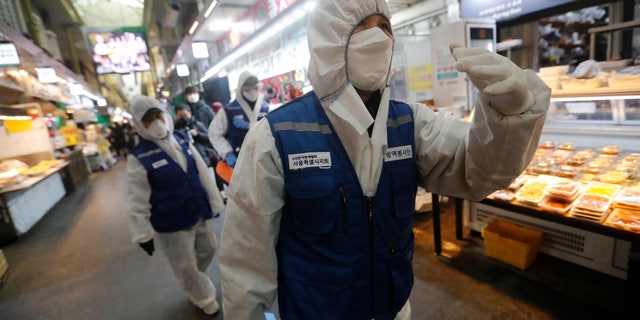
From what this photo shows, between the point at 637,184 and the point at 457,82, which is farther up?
the point at 457,82

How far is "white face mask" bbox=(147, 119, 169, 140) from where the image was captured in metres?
2.60

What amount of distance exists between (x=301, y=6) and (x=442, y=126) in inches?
124

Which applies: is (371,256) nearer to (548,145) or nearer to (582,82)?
(582,82)

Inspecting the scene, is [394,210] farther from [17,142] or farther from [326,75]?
[17,142]

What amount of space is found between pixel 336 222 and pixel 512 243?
281cm

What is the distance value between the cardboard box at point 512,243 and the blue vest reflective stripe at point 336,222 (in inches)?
95.2

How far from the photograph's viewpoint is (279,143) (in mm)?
1151

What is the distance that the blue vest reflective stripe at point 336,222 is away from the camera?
3.78 feet

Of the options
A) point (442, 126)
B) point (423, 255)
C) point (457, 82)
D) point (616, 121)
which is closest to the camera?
point (442, 126)

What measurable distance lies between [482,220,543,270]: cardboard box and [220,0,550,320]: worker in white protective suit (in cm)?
234

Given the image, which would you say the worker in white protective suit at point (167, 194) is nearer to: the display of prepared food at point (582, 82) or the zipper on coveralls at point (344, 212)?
the zipper on coveralls at point (344, 212)

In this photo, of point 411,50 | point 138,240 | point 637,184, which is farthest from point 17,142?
point 637,184

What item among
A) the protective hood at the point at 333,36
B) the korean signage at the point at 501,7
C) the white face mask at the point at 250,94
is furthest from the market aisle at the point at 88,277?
the korean signage at the point at 501,7

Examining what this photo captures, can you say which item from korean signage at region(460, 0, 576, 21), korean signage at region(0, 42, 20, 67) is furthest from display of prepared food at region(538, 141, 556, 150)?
korean signage at region(0, 42, 20, 67)
